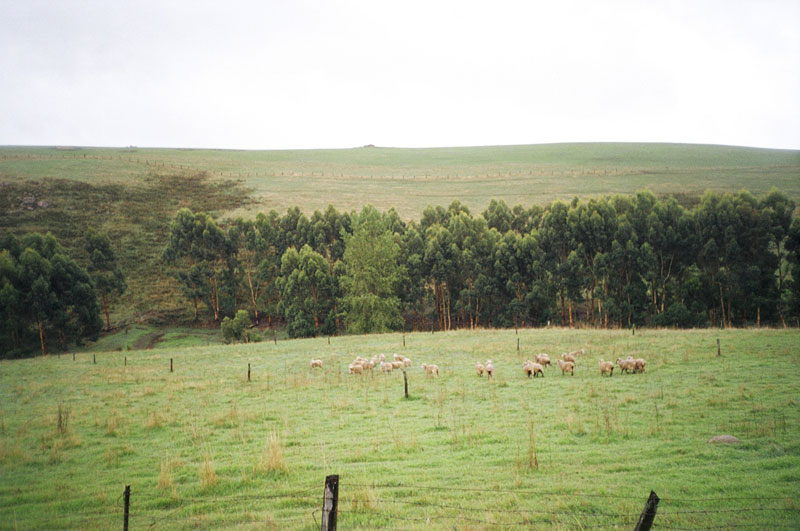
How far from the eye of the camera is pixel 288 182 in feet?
378

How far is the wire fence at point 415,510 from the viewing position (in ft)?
25.2

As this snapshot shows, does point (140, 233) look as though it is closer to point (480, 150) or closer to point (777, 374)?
point (777, 374)

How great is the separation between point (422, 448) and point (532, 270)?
48.2 metres

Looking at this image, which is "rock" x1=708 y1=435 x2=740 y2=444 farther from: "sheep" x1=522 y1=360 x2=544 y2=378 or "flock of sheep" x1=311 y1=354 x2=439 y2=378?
"flock of sheep" x1=311 y1=354 x2=439 y2=378

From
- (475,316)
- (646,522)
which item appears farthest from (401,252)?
(646,522)

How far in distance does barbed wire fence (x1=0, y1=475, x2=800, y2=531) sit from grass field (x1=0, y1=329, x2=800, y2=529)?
1.6 inches

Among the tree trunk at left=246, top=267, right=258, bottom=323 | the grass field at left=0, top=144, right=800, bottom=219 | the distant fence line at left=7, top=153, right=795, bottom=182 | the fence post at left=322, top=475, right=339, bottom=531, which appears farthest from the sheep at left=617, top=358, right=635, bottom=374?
the distant fence line at left=7, top=153, right=795, bottom=182

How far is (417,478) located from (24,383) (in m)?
26.8

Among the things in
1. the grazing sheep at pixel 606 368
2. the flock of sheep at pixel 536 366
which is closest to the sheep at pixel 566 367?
the flock of sheep at pixel 536 366

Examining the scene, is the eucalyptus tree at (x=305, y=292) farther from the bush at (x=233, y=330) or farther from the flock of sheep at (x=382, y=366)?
the flock of sheep at (x=382, y=366)

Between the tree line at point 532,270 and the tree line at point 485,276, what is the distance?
17 cm

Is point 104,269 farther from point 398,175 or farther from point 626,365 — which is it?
point 398,175

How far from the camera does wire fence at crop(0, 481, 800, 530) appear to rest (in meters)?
7.69

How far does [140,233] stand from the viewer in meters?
82.4
